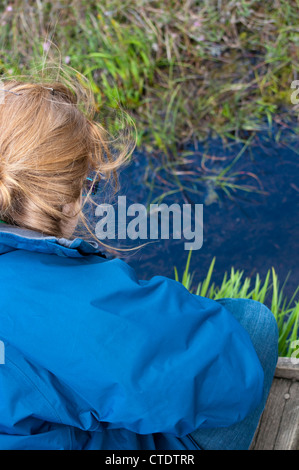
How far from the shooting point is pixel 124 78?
2371 mm

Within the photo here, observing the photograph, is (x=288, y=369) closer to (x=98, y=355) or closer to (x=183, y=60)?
(x=98, y=355)

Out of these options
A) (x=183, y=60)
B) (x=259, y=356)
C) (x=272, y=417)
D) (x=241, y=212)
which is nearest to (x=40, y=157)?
(x=259, y=356)

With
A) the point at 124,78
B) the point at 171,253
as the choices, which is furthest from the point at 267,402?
the point at 124,78

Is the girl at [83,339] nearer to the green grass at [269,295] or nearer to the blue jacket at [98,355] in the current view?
the blue jacket at [98,355]

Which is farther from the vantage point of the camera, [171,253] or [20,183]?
[171,253]

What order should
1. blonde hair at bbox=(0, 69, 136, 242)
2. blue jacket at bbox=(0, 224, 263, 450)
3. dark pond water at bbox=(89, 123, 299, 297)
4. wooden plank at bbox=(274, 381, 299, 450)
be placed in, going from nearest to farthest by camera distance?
blue jacket at bbox=(0, 224, 263, 450) → blonde hair at bbox=(0, 69, 136, 242) → wooden plank at bbox=(274, 381, 299, 450) → dark pond water at bbox=(89, 123, 299, 297)

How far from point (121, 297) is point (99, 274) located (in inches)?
2.2

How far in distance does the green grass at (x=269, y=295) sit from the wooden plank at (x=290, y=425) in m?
0.24

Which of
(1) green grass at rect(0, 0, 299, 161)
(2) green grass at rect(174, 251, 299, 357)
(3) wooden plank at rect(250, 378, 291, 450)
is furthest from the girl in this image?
(1) green grass at rect(0, 0, 299, 161)

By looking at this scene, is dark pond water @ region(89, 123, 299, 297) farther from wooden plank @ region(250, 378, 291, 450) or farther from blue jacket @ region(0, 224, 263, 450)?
blue jacket @ region(0, 224, 263, 450)

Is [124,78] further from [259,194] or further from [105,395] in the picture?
[105,395]

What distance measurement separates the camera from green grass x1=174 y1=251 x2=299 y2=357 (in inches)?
58.0

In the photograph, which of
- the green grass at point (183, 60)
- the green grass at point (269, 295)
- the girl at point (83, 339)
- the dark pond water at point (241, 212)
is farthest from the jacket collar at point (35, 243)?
the green grass at point (183, 60)
